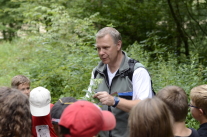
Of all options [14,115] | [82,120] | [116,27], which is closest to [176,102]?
[82,120]

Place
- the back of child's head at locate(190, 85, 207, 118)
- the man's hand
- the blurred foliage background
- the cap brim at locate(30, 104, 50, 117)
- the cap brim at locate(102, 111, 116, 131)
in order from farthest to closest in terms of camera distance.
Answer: the blurred foliage background → the back of child's head at locate(190, 85, 207, 118) → the cap brim at locate(30, 104, 50, 117) → the man's hand → the cap brim at locate(102, 111, 116, 131)

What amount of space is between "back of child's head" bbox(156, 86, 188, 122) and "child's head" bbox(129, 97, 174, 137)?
2.21 ft

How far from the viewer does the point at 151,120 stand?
7.06 feet

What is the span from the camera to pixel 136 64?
10.7ft

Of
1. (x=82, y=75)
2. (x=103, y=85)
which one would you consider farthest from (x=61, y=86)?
(x=103, y=85)

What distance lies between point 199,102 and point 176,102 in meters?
0.46

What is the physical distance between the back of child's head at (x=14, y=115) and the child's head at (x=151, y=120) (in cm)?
96

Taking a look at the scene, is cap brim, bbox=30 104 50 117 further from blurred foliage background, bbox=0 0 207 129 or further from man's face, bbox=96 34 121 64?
blurred foliage background, bbox=0 0 207 129

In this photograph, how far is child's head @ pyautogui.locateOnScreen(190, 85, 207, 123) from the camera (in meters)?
3.18

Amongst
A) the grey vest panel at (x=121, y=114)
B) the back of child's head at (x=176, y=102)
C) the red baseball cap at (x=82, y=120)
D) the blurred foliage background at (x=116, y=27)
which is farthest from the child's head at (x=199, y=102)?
the blurred foliage background at (x=116, y=27)

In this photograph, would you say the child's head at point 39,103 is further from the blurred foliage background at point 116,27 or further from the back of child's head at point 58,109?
the blurred foliage background at point 116,27

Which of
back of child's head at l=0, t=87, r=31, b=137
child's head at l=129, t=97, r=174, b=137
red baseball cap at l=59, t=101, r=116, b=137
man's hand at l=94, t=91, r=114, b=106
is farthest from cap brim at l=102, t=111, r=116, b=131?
back of child's head at l=0, t=87, r=31, b=137

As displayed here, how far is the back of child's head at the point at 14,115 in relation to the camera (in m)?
2.29

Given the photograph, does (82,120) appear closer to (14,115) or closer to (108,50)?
(14,115)
